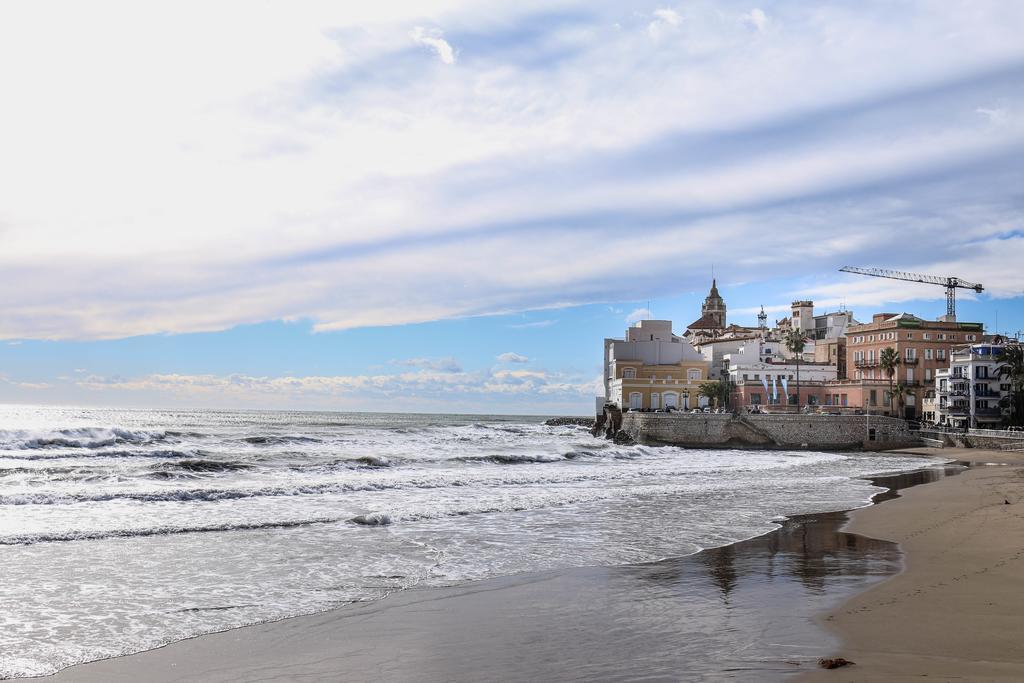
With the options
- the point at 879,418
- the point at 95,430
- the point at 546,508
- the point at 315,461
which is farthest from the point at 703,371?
the point at 546,508

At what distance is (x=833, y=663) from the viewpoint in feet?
24.5

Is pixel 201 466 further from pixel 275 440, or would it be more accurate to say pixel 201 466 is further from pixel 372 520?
pixel 275 440

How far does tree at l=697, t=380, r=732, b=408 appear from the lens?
76438mm

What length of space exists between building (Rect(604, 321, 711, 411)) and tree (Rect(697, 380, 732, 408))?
80 cm

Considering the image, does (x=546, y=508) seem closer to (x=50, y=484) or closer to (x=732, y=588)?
(x=732, y=588)

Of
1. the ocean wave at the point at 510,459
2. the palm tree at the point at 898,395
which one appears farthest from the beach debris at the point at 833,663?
the palm tree at the point at 898,395

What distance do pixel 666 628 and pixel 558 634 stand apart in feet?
4.17

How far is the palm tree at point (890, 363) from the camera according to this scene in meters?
73.5

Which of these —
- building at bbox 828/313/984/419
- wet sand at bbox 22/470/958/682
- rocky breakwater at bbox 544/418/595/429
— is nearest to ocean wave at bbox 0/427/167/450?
wet sand at bbox 22/470/958/682

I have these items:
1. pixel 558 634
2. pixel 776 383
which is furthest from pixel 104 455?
pixel 776 383

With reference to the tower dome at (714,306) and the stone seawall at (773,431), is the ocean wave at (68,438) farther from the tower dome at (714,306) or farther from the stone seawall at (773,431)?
the tower dome at (714,306)

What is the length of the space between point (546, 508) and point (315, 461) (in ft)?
67.8

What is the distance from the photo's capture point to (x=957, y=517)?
63.3 feet

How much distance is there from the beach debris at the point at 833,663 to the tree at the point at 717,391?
68.8 metres
